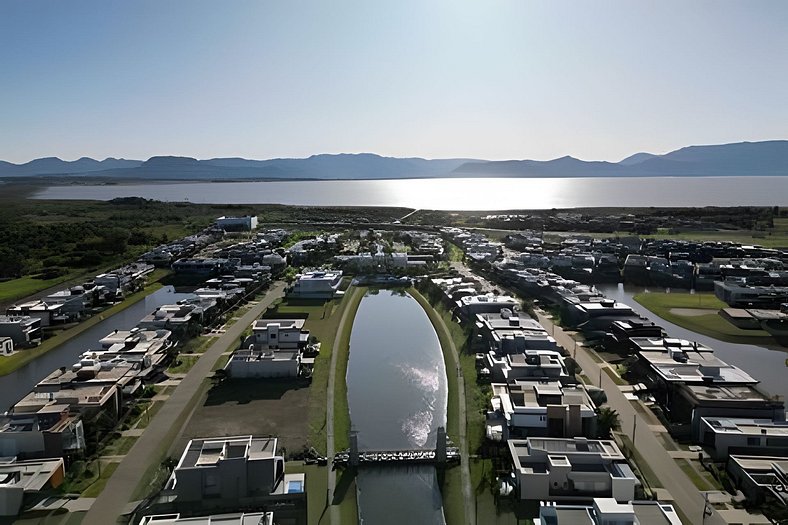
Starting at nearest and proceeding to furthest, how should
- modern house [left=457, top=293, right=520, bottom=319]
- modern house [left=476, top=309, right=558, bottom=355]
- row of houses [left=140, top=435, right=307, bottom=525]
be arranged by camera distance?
row of houses [left=140, top=435, right=307, bottom=525] → modern house [left=476, top=309, right=558, bottom=355] → modern house [left=457, top=293, right=520, bottom=319]

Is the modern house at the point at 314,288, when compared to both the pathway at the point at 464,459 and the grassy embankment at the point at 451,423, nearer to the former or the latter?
the grassy embankment at the point at 451,423

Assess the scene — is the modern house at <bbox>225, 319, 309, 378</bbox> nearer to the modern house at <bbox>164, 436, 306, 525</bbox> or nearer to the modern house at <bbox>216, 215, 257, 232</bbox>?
the modern house at <bbox>164, 436, 306, 525</bbox>

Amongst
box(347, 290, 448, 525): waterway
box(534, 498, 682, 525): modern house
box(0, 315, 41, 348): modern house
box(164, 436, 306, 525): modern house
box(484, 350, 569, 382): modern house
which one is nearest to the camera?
box(534, 498, 682, 525): modern house

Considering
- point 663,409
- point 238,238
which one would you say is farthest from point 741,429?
point 238,238

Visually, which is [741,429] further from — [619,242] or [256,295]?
[619,242]

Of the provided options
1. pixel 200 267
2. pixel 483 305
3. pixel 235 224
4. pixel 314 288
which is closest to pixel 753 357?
pixel 483 305

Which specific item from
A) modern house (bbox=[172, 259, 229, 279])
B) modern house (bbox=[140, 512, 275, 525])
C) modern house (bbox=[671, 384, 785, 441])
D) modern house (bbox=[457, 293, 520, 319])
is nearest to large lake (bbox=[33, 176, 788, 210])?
modern house (bbox=[172, 259, 229, 279])

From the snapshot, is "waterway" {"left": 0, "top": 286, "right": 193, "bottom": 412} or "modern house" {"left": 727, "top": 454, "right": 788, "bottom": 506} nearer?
"modern house" {"left": 727, "top": 454, "right": 788, "bottom": 506}

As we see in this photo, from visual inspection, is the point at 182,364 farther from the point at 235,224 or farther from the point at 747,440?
the point at 235,224
